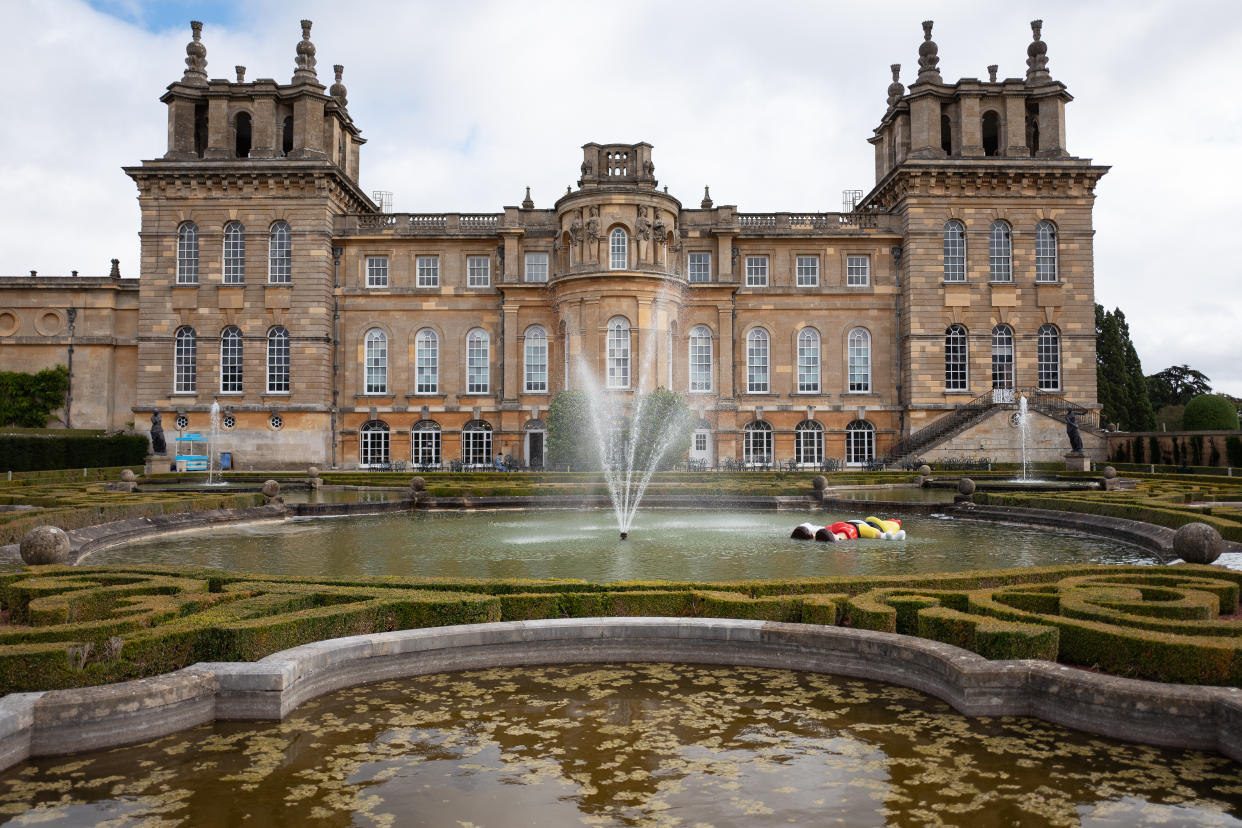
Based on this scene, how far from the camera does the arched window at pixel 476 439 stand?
113ft

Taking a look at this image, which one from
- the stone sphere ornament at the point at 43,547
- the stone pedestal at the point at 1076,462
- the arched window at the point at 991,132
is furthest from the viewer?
the arched window at the point at 991,132

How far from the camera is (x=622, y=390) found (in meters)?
31.4

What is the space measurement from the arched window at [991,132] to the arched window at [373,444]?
92.2 ft

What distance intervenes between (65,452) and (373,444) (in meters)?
10.6

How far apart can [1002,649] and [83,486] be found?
20011 mm

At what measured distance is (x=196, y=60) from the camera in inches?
1362

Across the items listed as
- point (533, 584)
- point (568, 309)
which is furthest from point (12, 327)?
point (533, 584)

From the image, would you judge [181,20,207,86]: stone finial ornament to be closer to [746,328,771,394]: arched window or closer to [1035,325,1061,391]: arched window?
[746,328,771,394]: arched window

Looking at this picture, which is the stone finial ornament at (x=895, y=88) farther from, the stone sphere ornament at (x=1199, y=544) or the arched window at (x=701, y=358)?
the stone sphere ornament at (x=1199, y=544)

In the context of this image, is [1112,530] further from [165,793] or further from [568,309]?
[568,309]

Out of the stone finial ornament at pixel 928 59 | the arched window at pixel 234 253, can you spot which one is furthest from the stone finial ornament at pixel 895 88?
the arched window at pixel 234 253

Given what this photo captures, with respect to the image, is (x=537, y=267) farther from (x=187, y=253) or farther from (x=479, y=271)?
(x=187, y=253)

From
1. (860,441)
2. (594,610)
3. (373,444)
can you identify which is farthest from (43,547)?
(860,441)

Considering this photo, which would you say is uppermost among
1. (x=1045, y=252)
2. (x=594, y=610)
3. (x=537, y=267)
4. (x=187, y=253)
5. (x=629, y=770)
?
(x=187, y=253)
